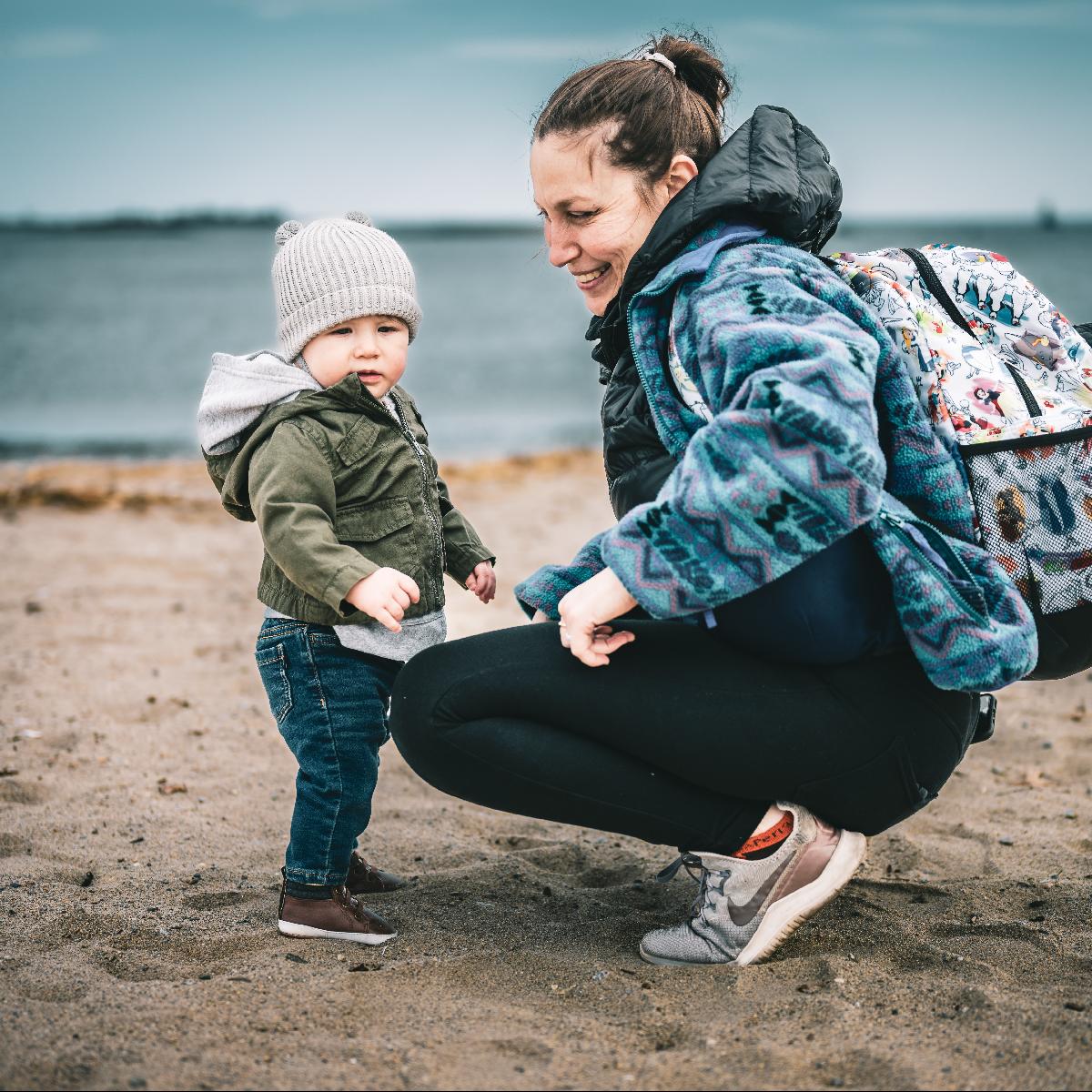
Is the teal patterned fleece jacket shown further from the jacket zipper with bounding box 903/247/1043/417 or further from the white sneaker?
the white sneaker

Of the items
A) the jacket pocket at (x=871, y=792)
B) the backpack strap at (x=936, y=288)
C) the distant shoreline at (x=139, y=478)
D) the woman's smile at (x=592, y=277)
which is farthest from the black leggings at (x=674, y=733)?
the distant shoreline at (x=139, y=478)

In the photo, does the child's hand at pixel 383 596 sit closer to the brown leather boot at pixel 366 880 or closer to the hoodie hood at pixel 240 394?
the hoodie hood at pixel 240 394

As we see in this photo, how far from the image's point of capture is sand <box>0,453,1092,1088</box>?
1.97 meters

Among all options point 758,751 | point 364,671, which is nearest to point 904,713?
point 758,751

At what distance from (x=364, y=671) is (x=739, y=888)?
3.09 feet

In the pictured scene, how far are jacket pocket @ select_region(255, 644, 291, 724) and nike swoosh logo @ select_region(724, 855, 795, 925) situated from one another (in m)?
1.06

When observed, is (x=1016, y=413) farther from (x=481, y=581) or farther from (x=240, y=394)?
(x=240, y=394)

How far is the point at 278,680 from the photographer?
2.60 metres

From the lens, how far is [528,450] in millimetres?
13219

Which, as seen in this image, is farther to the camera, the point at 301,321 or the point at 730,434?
the point at 301,321

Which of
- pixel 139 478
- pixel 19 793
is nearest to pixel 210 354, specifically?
pixel 139 478

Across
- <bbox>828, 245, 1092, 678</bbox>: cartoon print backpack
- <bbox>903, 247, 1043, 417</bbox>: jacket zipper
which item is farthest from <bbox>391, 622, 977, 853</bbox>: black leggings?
<bbox>903, 247, 1043, 417</bbox>: jacket zipper

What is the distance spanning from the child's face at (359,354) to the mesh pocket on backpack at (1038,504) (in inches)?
51.6

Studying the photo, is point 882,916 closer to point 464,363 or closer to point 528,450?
point 528,450
